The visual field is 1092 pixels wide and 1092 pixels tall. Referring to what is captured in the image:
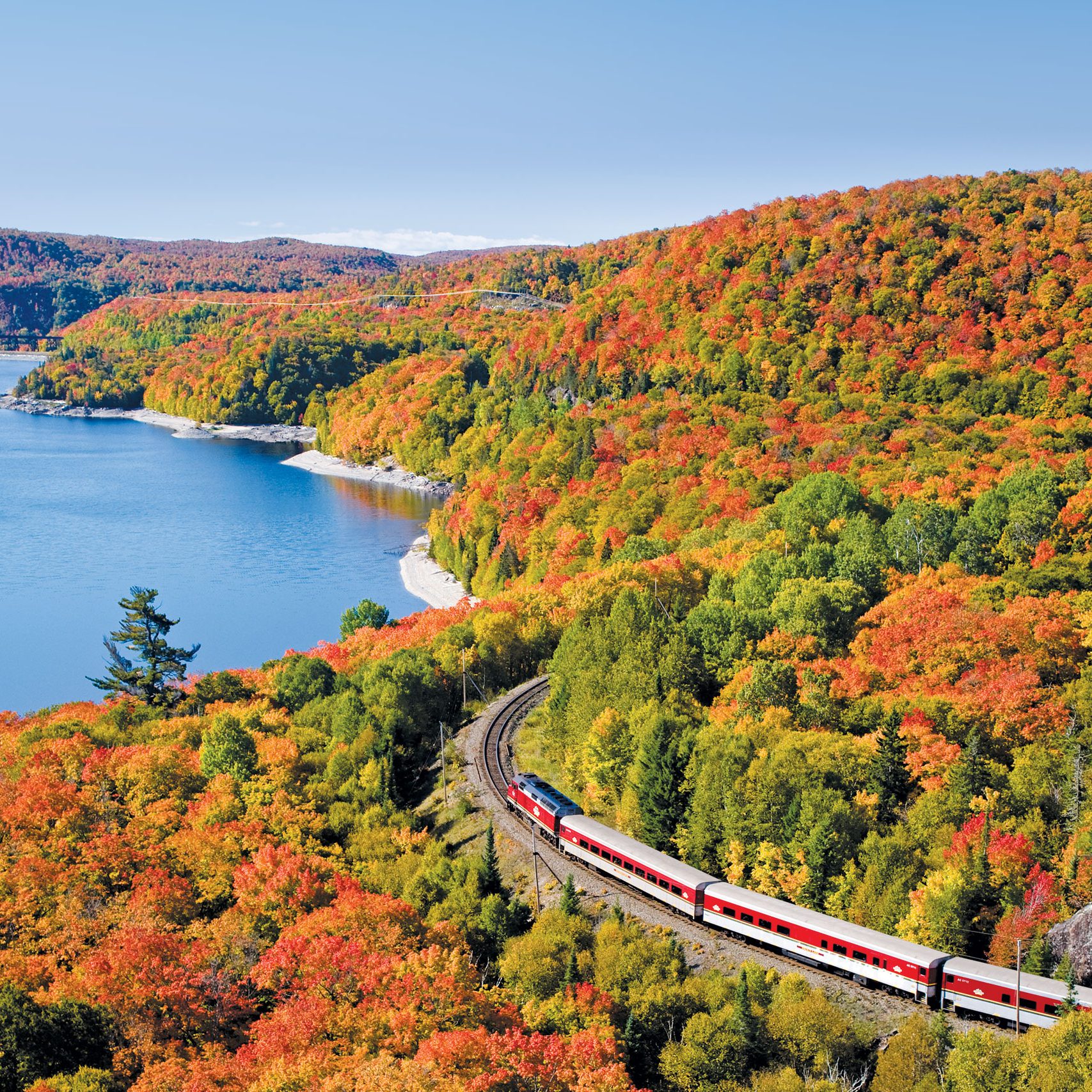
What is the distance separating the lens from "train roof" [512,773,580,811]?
38.2 metres

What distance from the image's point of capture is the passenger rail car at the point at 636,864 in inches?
1293

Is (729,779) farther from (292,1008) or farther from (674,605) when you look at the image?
(674,605)

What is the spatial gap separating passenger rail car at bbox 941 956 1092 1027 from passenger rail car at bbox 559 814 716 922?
304 inches

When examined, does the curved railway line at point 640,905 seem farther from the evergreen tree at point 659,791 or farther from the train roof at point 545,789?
the evergreen tree at point 659,791

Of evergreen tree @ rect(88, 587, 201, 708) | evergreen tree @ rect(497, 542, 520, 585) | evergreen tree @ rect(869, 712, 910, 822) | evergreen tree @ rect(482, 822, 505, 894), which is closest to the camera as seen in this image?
evergreen tree @ rect(482, 822, 505, 894)

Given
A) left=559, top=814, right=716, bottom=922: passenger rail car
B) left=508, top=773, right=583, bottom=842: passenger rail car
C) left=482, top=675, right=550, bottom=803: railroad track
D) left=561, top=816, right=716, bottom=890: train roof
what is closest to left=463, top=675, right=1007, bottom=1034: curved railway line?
left=482, top=675, right=550, bottom=803: railroad track

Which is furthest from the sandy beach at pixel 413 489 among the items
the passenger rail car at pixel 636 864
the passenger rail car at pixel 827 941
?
the passenger rail car at pixel 827 941

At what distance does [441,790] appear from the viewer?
44812 mm

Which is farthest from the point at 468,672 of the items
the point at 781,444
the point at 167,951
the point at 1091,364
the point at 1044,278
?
the point at 1044,278

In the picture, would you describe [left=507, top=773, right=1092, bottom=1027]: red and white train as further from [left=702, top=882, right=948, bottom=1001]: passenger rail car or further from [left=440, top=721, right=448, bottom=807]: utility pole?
[left=440, top=721, right=448, bottom=807]: utility pole

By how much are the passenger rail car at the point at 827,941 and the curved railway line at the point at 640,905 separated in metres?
0.34

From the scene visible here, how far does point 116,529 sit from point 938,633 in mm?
101411

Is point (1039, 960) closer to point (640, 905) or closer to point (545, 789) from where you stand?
point (640, 905)

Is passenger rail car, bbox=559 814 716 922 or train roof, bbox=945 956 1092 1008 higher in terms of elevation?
train roof, bbox=945 956 1092 1008
